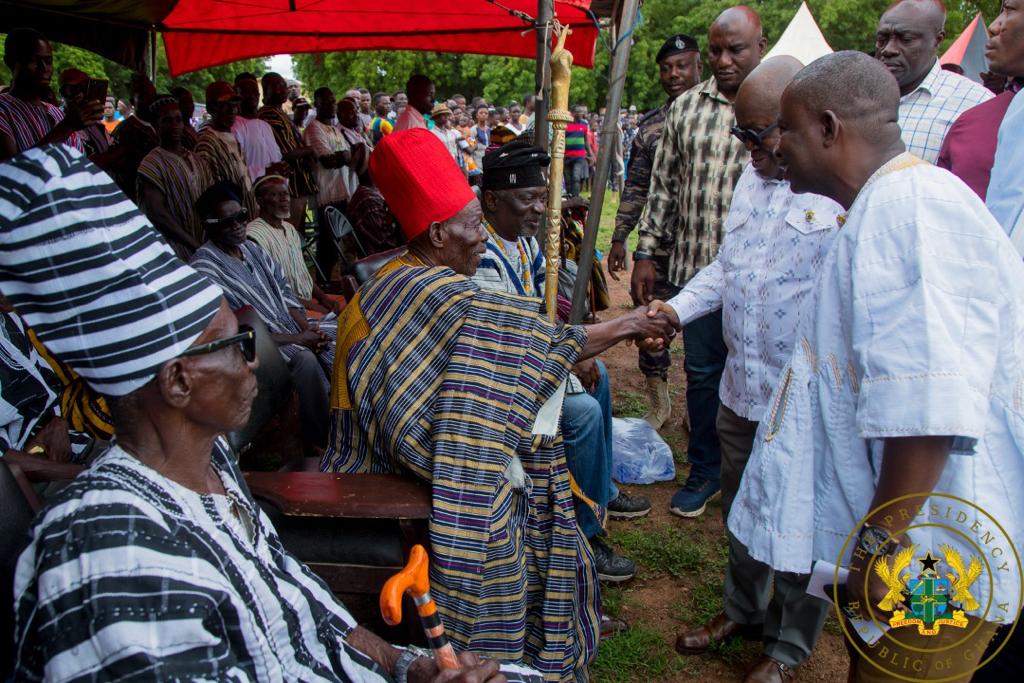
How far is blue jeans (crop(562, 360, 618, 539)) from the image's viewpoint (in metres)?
3.03

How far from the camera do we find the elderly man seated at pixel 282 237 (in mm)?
5277

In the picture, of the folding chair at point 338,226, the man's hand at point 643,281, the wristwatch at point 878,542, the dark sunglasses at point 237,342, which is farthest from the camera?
the folding chair at point 338,226

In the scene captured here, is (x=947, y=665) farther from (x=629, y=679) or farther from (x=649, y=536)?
(x=649, y=536)

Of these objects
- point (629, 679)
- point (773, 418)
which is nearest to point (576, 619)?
point (629, 679)

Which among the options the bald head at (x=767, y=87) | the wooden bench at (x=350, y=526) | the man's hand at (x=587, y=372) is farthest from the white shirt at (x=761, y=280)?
the wooden bench at (x=350, y=526)

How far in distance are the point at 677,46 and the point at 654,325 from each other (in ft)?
9.93

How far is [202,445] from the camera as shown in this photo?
1.54m

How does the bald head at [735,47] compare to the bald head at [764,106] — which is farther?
the bald head at [735,47]

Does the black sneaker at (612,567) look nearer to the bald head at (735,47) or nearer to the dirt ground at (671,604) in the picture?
the dirt ground at (671,604)

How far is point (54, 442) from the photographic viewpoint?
2670 millimetres

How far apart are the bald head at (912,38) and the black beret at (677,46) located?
1.93 metres

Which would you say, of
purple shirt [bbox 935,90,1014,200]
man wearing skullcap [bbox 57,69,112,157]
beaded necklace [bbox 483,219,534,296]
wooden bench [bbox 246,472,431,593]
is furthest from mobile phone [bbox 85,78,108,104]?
purple shirt [bbox 935,90,1014,200]

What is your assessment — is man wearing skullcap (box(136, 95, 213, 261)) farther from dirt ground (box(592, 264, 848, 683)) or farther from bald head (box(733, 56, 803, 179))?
bald head (box(733, 56, 803, 179))

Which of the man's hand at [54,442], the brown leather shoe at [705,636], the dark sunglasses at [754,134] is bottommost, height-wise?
the brown leather shoe at [705,636]
